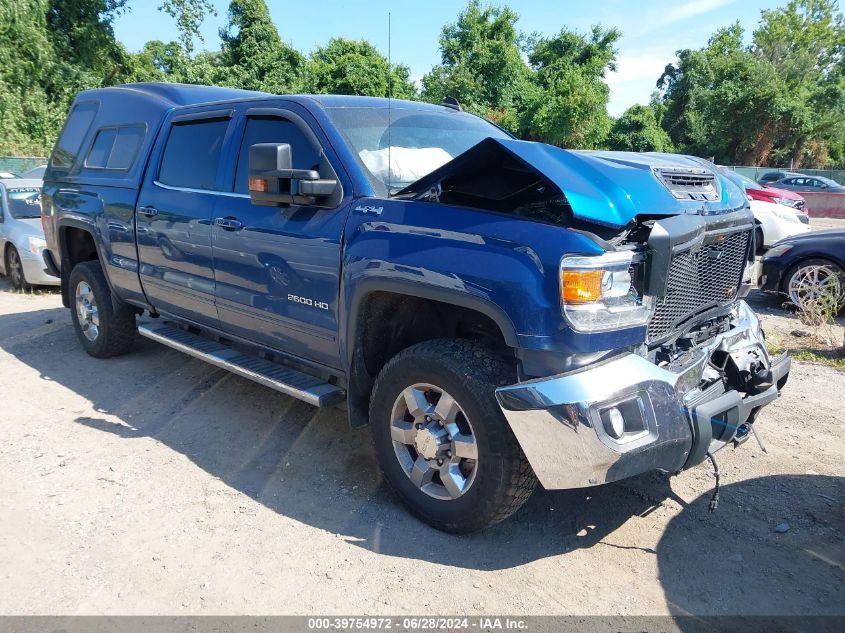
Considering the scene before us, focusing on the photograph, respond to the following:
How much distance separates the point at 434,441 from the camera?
312 cm

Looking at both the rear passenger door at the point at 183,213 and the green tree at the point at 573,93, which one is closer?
the rear passenger door at the point at 183,213

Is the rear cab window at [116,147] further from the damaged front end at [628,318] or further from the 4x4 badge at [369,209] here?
the damaged front end at [628,318]

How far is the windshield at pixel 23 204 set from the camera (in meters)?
9.59

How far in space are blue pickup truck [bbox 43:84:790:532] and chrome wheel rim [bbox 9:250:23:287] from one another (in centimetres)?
577

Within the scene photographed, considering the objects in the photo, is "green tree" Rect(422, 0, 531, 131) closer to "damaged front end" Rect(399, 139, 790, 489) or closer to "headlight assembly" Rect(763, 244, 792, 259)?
"headlight assembly" Rect(763, 244, 792, 259)

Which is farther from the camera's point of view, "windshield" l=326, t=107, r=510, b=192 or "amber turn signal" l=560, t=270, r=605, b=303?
"windshield" l=326, t=107, r=510, b=192

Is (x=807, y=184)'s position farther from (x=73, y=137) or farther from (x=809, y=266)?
(x=73, y=137)

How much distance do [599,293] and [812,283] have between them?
5975mm

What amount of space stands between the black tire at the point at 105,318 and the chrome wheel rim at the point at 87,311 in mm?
23

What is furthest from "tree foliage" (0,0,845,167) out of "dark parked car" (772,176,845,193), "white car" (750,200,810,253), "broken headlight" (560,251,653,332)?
"broken headlight" (560,251,653,332)

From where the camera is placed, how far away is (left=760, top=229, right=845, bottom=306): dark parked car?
731 centimetres

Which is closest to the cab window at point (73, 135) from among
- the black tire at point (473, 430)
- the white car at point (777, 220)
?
the black tire at point (473, 430)

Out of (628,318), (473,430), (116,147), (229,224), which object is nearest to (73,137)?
(116,147)

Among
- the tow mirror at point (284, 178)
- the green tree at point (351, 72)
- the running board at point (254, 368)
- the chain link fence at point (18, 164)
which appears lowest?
the running board at point (254, 368)
